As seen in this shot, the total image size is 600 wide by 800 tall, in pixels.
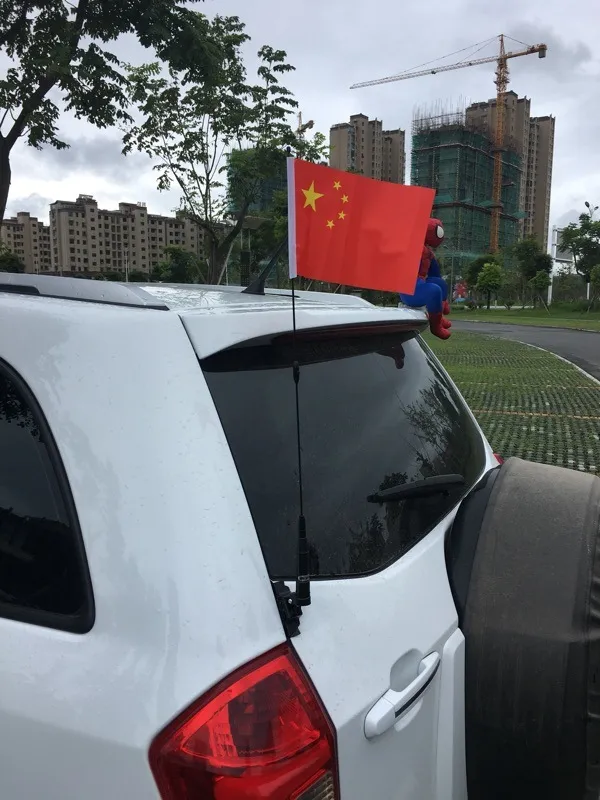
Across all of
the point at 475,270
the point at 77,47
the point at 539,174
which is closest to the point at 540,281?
the point at 475,270

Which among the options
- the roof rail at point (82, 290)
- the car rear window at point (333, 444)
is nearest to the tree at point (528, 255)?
the car rear window at point (333, 444)

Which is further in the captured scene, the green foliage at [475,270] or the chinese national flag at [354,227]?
the green foliage at [475,270]

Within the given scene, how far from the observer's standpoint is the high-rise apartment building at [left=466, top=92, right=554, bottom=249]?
99.7 m

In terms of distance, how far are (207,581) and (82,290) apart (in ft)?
2.51

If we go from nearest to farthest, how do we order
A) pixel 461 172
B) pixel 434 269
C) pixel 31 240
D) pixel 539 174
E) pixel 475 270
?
1. pixel 434 269
2. pixel 31 240
3. pixel 475 270
4. pixel 461 172
5. pixel 539 174

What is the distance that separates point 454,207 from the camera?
89.6 metres

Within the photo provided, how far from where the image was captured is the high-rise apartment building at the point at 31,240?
3612 cm

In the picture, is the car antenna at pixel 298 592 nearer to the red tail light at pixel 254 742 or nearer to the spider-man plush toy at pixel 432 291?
the red tail light at pixel 254 742

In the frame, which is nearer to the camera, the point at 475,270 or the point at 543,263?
the point at 543,263

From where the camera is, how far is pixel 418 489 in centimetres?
157

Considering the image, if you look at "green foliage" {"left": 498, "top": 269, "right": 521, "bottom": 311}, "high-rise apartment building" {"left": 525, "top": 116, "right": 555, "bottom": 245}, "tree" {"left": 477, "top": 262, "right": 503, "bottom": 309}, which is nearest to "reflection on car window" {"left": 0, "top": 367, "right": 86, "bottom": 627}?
"tree" {"left": 477, "top": 262, "right": 503, "bottom": 309}

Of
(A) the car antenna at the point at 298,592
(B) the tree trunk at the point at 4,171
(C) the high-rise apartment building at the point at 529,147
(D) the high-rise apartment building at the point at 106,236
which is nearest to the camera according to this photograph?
(A) the car antenna at the point at 298,592

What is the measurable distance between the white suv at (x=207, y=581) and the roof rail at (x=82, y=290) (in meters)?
0.01

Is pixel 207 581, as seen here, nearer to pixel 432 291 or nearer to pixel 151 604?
pixel 151 604
